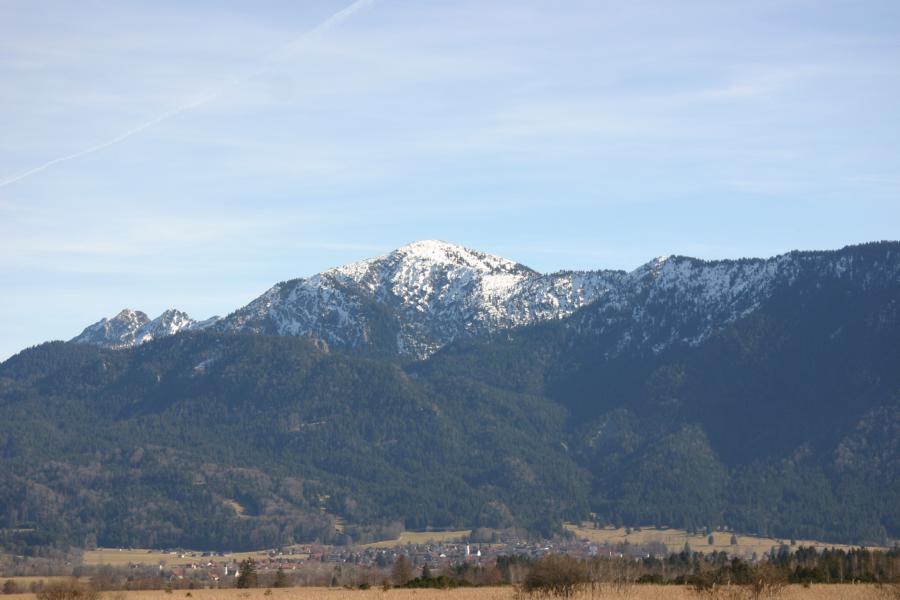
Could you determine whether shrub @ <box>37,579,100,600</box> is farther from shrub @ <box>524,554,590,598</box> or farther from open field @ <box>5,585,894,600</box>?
shrub @ <box>524,554,590,598</box>

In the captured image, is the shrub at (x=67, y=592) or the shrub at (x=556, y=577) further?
the shrub at (x=556, y=577)

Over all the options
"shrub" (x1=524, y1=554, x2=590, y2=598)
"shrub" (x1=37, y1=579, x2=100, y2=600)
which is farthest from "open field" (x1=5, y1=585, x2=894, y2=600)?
"shrub" (x1=37, y1=579, x2=100, y2=600)

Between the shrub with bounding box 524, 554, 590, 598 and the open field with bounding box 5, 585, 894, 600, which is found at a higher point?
the shrub with bounding box 524, 554, 590, 598

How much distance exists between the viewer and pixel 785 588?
407 feet

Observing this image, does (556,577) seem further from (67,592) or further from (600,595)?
(67,592)

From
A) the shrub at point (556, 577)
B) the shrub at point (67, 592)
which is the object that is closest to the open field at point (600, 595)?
the shrub at point (556, 577)

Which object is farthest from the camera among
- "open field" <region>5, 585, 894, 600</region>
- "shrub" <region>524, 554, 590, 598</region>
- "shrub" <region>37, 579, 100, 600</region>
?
"shrub" <region>524, 554, 590, 598</region>

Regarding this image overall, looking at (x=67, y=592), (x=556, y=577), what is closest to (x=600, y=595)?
(x=556, y=577)

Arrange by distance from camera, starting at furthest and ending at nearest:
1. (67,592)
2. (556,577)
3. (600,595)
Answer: (556,577) → (67,592) → (600,595)

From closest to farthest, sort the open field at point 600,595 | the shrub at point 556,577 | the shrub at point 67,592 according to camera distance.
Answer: the open field at point 600,595 < the shrub at point 67,592 < the shrub at point 556,577

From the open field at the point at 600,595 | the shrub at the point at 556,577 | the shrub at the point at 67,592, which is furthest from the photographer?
the shrub at the point at 556,577

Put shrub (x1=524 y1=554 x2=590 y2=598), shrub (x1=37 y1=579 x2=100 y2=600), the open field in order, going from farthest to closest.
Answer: shrub (x1=524 y1=554 x2=590 y2=598), shrub (x1=37 y1=579 x2=100 y2=600), the open field

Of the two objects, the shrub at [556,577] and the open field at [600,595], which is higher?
the shrub at [556,577]

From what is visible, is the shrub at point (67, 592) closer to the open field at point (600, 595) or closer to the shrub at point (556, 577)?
the open field at point (600, 595)
